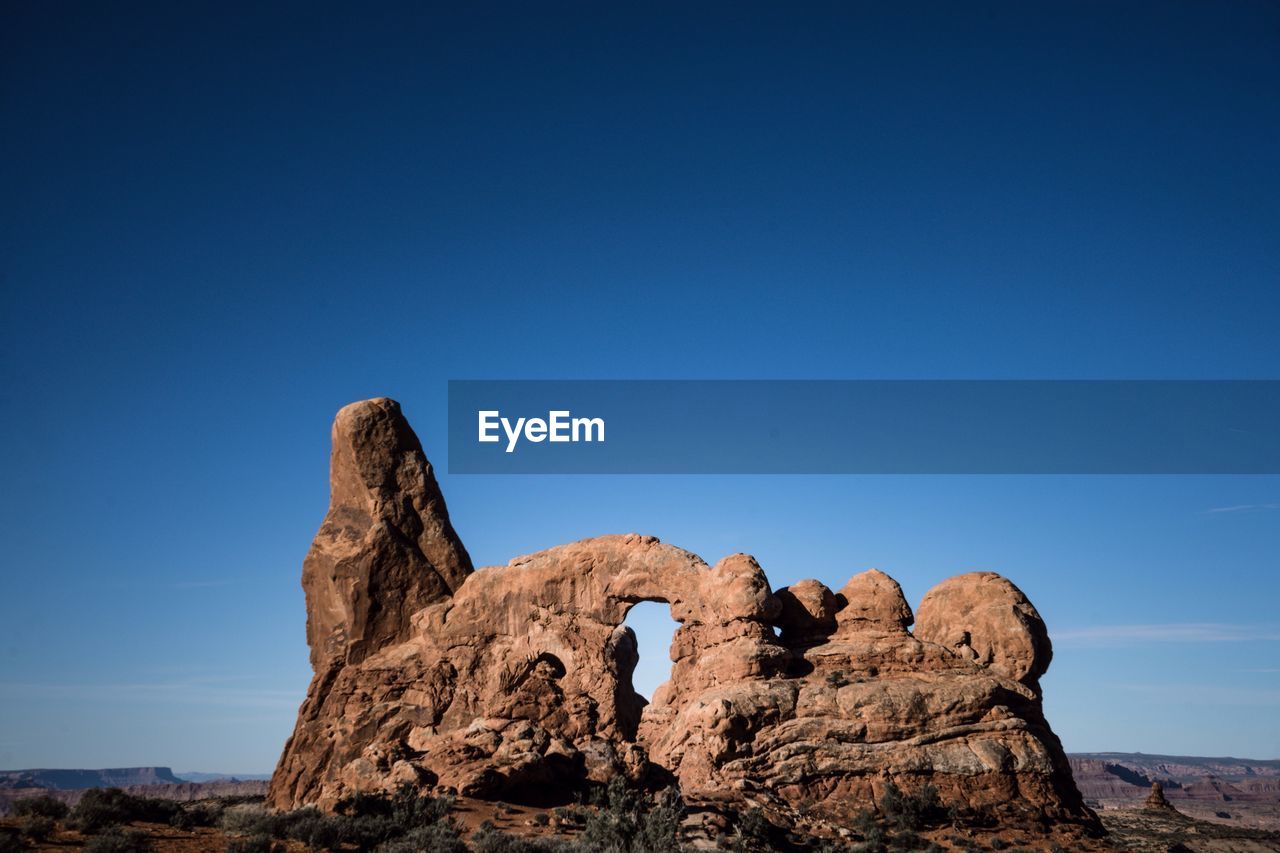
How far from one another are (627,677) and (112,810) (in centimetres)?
1765

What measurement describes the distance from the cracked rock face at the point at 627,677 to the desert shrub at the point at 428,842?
484cm

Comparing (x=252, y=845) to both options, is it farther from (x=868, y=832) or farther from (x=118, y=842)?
(x=868, y=832)

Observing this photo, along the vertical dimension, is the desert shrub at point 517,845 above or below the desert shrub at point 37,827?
below

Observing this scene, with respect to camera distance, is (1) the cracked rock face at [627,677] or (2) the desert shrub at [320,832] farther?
(1) the cracked rock face at [627,677]

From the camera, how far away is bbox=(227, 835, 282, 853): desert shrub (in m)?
19.0

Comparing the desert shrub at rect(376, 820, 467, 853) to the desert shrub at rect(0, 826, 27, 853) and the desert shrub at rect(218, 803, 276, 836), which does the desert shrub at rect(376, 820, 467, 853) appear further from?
the desert shrub at rect(0, 826, 27, 853)

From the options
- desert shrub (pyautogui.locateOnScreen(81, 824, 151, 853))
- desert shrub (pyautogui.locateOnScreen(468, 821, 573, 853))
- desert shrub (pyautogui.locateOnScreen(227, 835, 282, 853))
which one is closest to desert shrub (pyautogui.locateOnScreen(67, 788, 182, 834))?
desert shrub (pyautogui.locateOnScreen(81, 824, 151, 853))

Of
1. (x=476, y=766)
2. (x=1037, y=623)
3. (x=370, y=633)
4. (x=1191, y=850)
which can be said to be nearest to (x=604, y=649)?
(x=476, y=766)

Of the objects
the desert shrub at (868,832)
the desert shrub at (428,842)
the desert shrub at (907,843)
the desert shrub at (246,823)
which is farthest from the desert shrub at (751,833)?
the desert shrub at (246,823)

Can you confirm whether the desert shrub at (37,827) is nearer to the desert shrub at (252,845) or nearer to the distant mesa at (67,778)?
the desert shrub at (252,845)

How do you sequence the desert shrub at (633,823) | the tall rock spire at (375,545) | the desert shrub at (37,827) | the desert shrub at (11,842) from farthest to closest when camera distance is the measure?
the tall rock spire at (375,545) < the desert shrub at (633,823) < the desert shrub at (37,827) < the desert shrub at (11,842)

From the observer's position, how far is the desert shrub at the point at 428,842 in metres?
20.5

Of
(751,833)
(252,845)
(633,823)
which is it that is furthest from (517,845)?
(751,833)

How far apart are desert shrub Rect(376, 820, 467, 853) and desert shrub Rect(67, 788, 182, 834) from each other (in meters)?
5.87
